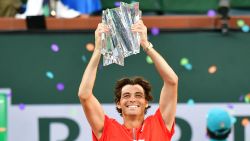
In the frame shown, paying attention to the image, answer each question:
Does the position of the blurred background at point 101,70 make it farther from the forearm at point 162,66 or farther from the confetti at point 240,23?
the forearm at point 162,66

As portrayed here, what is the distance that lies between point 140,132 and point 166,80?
0.32 metres

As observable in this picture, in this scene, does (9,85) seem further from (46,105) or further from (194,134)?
(194,134)

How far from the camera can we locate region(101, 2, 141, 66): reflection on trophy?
4.42m

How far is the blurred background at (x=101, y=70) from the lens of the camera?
19.9 ft

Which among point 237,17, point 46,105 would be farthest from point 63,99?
point 237,17

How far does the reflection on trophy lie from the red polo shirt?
36 centimetres

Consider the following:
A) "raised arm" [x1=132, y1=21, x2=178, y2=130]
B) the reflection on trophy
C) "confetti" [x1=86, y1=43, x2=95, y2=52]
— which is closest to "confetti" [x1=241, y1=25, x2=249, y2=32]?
"confetti" [x1=86, y1=43, x2=95, y2=52]

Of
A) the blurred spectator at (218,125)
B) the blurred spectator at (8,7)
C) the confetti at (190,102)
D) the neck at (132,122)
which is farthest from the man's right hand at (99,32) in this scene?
the blurred spectator at (8,7)

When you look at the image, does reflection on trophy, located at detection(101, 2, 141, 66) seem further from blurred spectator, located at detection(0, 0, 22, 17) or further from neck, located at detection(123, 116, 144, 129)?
blurred spectator, located at detection(0, 0, 22, 17)

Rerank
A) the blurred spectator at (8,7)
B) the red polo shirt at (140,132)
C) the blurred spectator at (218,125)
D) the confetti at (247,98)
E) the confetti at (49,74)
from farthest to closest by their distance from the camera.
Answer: the blurred spectator at (8,7)
the confetti at (49,74)
the confetti at (247,98)
the red polo shirt at (140,132)
the blurred spectator at (218,125)

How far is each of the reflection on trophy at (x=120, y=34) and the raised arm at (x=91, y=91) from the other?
0.04 metres

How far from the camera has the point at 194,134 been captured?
607cm

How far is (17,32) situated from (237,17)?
1.66 m

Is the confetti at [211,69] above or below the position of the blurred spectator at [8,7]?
below
